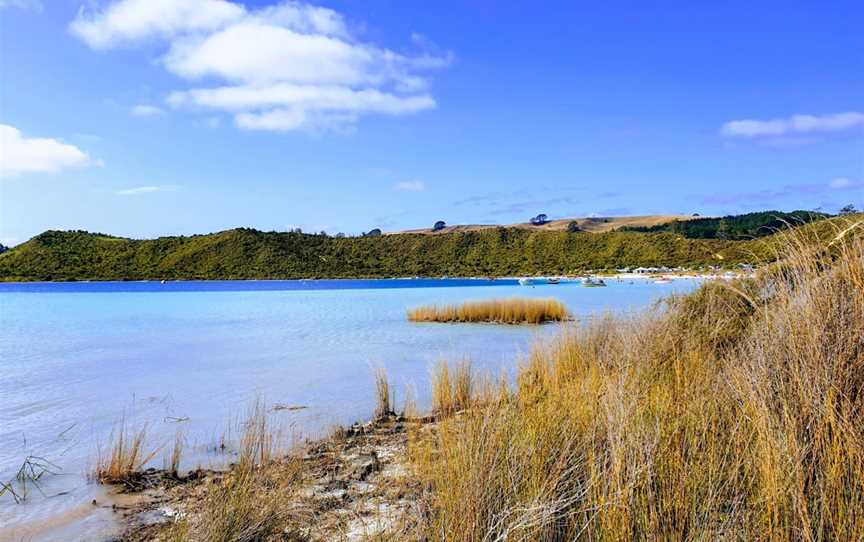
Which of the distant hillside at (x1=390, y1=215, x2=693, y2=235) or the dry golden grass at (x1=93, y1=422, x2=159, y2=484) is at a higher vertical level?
the distant hillside at (x1=390, y1=215, x2=693, y2=235)

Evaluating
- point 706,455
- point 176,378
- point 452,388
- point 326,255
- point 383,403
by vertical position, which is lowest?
point 176,378

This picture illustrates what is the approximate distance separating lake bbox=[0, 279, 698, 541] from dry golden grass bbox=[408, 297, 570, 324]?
1173mm

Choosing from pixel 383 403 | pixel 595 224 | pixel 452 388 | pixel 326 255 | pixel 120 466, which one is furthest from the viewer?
pixel 595 224

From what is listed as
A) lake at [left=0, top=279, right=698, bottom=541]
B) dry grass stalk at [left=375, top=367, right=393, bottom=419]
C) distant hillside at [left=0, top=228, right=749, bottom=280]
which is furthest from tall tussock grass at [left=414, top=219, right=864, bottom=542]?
distant hillside at [left=0, top=228, right=749, bottom=280]

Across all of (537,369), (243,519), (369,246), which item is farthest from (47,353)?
(369,246)

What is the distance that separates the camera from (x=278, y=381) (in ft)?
34.1

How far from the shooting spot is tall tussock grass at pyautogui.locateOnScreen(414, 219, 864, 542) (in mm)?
2512

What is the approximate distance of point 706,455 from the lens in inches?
117

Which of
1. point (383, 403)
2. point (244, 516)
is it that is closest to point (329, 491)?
point (244, 516)

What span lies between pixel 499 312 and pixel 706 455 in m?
18.5

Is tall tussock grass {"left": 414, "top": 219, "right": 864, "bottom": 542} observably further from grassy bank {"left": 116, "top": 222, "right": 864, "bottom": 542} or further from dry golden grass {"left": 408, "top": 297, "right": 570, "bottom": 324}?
dry golden grass {"left": 408, "top": 297, "right": 570, "bottom": 324}

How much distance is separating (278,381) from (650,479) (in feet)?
28.5

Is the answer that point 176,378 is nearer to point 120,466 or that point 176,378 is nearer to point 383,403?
point 383,403

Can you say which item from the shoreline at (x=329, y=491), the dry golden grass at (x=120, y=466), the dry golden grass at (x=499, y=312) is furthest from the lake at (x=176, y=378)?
the dry golden grass at (x=499, y=312)
